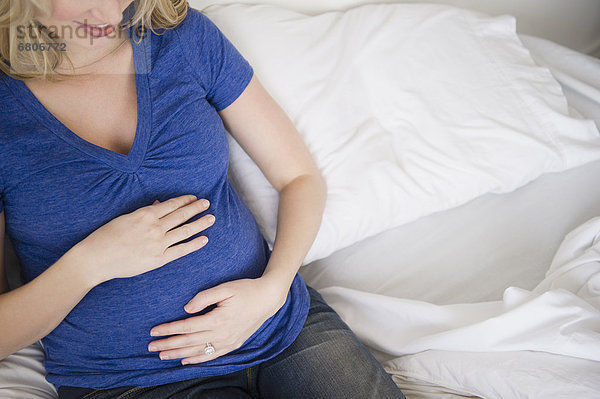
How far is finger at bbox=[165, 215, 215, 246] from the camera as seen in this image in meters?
0.80

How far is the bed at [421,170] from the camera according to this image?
1033 millimetres

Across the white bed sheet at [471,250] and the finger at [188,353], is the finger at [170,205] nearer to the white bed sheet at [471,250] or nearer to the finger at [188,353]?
the finger at [188,353]

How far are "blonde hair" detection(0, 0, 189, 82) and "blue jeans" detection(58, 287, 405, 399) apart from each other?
20.9 inches

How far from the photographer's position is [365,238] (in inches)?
46.4

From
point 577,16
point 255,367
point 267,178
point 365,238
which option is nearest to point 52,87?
point 267,178

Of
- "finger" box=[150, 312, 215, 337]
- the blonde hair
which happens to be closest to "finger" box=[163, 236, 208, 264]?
"finger" box=[150, 312, 215, 337]

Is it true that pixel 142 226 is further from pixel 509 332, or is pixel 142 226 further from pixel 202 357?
pixel 509 332

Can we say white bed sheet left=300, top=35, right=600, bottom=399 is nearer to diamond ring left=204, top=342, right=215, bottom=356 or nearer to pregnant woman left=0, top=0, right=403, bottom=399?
pregnant woman left=0, top=0, right=403, bottom=399

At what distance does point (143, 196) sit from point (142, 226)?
7cm

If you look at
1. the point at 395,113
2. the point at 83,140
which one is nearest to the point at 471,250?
the point at 395,113

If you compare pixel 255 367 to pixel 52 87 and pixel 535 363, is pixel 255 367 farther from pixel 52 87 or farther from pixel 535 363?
pixel 52 87

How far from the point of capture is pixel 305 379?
0.88m

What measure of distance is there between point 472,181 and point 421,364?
445mm

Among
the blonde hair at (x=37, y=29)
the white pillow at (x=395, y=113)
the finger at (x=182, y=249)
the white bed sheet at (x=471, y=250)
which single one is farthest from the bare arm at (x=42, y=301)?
the white bed sheet at (x=471, y=250)
